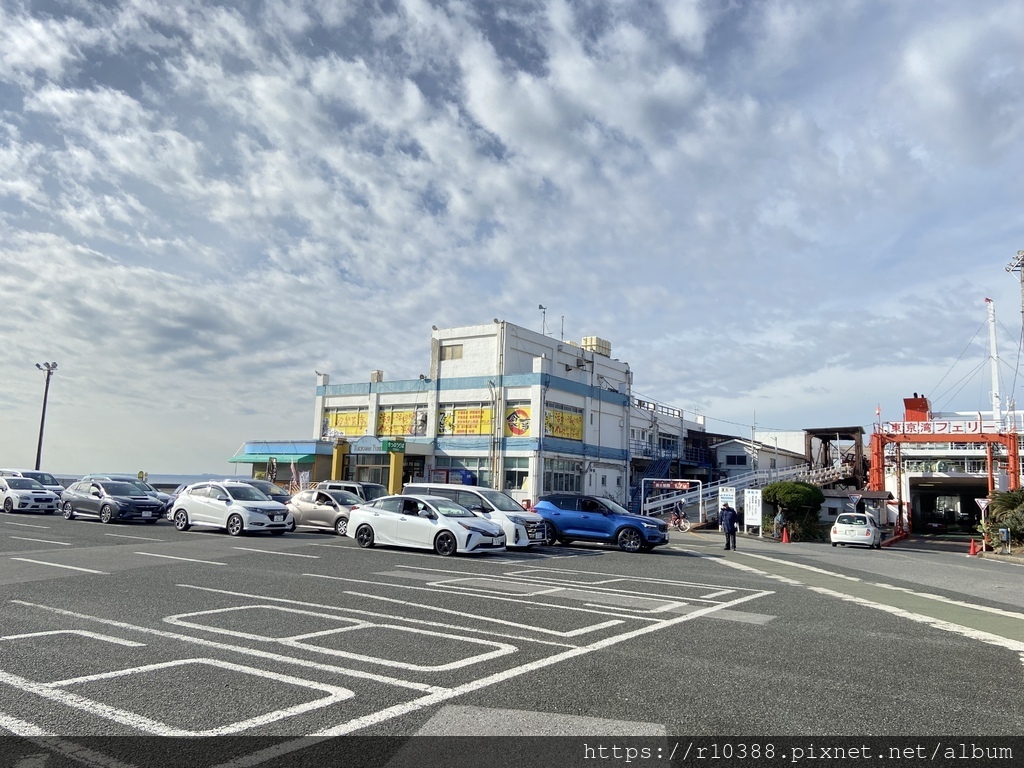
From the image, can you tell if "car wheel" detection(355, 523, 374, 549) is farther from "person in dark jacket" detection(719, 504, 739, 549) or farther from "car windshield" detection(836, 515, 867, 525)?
"car windshield" detection(836, 515, 867, 525)

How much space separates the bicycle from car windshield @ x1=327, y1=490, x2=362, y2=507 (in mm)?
17317

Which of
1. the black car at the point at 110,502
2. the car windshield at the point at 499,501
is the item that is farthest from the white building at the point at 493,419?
the car windshield at the point at 499,501

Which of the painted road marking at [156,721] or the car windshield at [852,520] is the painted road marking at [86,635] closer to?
the painted road marking at [156,721]

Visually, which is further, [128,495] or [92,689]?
[128,495]

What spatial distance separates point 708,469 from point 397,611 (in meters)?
55.7

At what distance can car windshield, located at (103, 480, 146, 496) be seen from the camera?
25453mm

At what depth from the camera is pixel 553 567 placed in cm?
1584

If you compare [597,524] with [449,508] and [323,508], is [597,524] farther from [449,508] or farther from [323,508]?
[323,508]

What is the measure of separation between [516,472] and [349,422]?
47.3ft

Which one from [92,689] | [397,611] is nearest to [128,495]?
[397,611]

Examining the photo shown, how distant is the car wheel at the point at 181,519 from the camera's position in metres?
22.8

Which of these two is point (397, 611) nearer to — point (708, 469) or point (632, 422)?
point (632, 422)

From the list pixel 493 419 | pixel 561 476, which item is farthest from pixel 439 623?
pixel 561 476

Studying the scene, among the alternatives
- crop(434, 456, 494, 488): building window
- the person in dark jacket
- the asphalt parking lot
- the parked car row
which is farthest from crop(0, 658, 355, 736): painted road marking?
crop(434, 456, 494, 488): building window
